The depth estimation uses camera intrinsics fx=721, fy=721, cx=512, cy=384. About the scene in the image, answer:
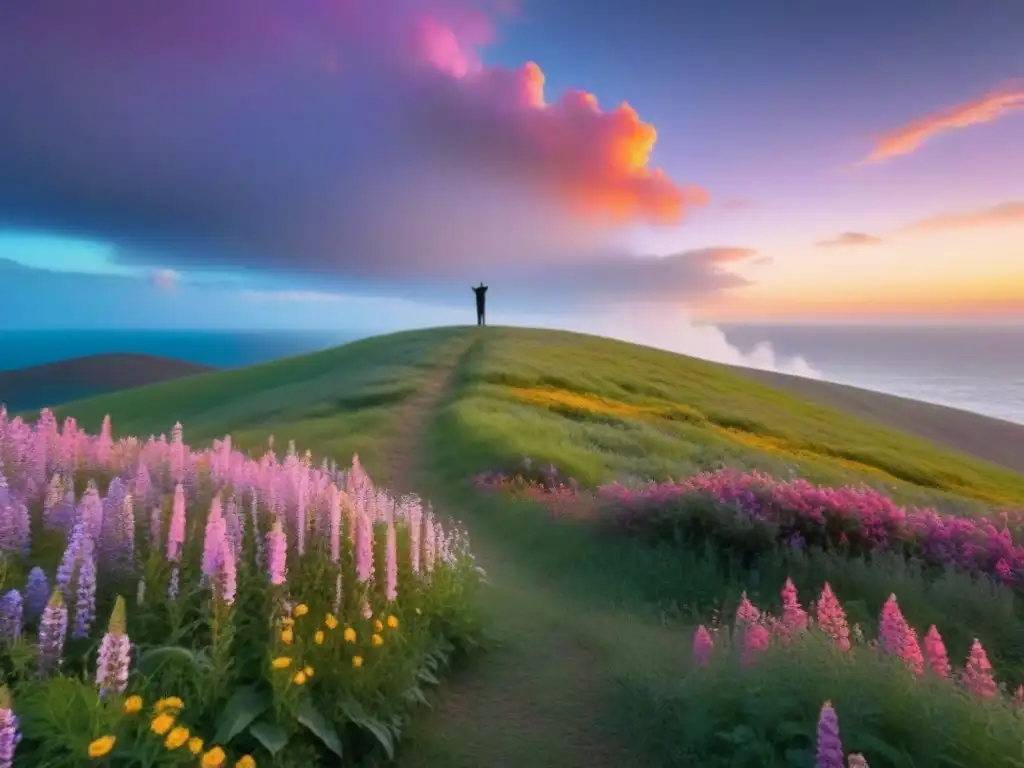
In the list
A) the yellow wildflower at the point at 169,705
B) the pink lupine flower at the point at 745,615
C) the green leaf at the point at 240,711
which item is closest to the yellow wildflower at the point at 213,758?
the yellow wildflower at the point at 169,705

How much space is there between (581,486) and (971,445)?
46.1 metres

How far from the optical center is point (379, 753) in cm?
570

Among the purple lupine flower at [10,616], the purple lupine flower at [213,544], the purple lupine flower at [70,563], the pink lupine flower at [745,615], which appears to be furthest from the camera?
the pink lupine flower at [745,615]

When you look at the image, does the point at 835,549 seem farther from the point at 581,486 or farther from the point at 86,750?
the point at 86,750

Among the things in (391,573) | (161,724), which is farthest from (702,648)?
(161,724)

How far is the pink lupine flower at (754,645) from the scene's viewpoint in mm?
6172

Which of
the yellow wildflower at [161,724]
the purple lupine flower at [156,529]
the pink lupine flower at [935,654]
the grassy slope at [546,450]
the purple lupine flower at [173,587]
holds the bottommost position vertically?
the grassy slope at [546,450]

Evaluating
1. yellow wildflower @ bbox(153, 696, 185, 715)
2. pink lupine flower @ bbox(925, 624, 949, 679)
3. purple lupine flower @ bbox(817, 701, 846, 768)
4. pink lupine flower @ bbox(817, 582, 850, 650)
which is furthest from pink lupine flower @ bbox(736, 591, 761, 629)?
yellow wildflower @ bbox(153, 696, 185, 715)

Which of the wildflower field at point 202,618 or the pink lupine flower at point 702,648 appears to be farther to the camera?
the pink lupine flower at point 702,648

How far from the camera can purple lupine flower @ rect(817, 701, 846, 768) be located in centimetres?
438

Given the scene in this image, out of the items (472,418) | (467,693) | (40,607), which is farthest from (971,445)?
(40,607)

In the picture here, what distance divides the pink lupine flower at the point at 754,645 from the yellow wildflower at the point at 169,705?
14.3 feet

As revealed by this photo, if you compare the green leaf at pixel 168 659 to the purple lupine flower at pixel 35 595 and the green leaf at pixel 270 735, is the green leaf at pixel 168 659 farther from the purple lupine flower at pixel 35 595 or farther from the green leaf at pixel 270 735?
Answer: the purple lupine flower at pixel 35 595

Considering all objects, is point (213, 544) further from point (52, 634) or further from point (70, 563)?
point (52, 634)
